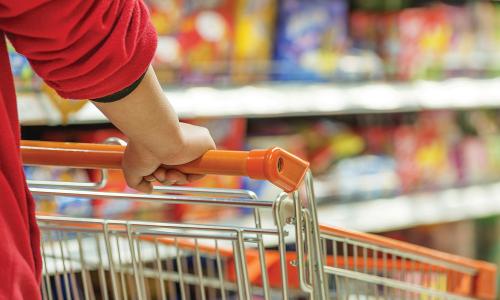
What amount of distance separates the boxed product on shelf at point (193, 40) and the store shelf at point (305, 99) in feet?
0.18

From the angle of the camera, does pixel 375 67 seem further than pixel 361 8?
No

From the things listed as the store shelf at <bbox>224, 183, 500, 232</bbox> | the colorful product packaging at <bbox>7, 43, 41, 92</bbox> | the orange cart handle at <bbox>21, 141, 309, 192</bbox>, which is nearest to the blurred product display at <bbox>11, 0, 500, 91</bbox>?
the colorful product packaging at <bbox>7, 43, 41, 92</bbox>

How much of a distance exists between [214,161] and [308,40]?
1.51 m

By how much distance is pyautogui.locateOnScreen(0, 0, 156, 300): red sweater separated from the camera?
24.9 inches

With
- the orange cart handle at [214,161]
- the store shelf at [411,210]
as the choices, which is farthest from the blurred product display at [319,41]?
the orange cart handle at [214,161]

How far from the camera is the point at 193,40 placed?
202 cm

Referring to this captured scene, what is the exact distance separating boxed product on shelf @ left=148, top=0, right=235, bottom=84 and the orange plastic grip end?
1.13 m

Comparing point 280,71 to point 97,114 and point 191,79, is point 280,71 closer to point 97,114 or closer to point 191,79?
point 191,79

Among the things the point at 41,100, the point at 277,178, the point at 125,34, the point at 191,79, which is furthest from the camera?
→ the point at 191,79

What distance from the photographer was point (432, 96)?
2576 millimetres

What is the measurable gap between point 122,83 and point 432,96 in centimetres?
203

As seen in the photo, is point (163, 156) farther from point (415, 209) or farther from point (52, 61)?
point (415, 209)

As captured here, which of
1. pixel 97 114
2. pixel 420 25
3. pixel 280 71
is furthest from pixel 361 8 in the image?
pixel 97 114

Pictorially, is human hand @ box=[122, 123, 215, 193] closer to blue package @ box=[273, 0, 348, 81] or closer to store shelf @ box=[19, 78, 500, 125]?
store shelf @ box=[19, 78, 500, 125]
